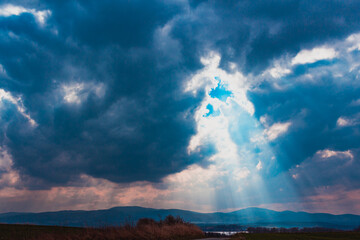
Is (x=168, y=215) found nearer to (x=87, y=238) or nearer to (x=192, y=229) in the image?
(x=192, y=229)

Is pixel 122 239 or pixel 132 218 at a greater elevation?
pixel 132 218

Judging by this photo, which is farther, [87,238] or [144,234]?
[144,234]

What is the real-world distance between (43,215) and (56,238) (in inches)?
5071

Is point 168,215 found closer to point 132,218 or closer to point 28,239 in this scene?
point 132,218

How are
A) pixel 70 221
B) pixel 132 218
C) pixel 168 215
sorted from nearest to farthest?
pixel 70 221 → pixel 132 218 → pixel 168 215

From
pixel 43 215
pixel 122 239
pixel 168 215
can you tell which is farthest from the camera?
pixel 43 215

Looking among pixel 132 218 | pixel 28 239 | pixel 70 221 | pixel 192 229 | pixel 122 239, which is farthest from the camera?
pixel 192 229

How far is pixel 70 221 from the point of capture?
25.1 meters

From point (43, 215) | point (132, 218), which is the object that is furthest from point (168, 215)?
point (43, 215)

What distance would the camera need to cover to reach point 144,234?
24.2 m

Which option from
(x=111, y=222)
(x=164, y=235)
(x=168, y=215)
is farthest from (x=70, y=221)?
(x=168, y=215)

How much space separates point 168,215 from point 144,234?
561 inches

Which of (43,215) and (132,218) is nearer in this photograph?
(132,218)

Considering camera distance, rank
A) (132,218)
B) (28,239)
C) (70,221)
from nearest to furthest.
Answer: (28,239), (70,221), (132,218)
